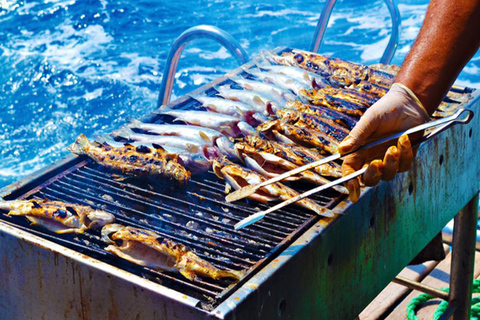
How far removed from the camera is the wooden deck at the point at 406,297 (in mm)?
4168

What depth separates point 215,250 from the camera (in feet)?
6.93

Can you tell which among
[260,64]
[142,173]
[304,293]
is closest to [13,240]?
[142,173]

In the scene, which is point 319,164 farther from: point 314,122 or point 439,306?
point 439,306

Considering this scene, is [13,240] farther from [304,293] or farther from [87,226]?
[304,293]

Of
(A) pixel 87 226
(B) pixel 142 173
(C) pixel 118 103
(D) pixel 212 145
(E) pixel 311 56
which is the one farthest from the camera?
(C) pixel 118 103

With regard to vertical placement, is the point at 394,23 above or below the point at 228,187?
above

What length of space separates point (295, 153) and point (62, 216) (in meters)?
1.16

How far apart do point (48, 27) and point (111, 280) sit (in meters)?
12.1

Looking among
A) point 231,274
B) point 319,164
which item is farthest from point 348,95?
point 231,274

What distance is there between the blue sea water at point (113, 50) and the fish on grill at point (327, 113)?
6711mm

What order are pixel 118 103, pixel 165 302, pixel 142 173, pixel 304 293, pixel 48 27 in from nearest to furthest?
pixel 165 302
pixel 304 293
pixel 142 173
pixel 118 103
pixel 48 27

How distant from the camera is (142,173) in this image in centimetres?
266

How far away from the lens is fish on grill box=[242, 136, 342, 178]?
8.45ft

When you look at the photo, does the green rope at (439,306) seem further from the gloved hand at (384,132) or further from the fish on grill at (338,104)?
the gloved hand at (384,132)
